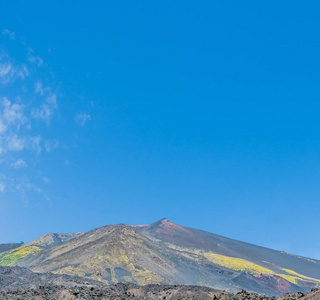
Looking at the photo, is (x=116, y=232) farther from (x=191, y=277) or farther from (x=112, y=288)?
(x=112, y=288)

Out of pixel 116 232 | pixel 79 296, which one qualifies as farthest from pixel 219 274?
pixel 79 296

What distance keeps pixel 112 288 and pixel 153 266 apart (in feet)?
99.4

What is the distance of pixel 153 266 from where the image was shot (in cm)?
6291

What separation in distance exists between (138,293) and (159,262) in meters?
33.9

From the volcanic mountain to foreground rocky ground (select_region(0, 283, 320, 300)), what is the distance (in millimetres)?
19388

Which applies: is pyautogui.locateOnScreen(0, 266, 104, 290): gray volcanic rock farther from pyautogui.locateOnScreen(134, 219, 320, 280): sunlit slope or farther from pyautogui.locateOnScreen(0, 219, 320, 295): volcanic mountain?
pyautogui.locateOnScreen(134, 219, 320, 280): sunlit slope

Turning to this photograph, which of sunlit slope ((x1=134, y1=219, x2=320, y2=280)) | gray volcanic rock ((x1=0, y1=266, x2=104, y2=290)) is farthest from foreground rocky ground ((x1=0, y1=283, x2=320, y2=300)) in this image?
sunlit slope ((x1=134, y1=219, x2=320, y2=280))

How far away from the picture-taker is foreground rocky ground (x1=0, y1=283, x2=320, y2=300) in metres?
23.2

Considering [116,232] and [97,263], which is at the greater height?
[116,232]

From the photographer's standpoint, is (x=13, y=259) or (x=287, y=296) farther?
(x=13, y=259)

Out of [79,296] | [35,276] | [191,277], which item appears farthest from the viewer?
[191,277]

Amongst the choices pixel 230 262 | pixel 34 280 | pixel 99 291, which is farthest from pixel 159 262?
pixel 99 291

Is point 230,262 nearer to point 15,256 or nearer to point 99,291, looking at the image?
point 15,256

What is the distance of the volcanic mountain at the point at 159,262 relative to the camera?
58.1 m
